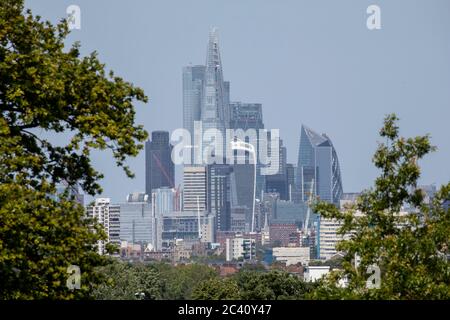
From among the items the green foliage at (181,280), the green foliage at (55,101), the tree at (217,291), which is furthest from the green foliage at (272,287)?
the green foliage at (55,101)

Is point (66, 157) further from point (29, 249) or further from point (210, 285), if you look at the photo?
point (210, 285)

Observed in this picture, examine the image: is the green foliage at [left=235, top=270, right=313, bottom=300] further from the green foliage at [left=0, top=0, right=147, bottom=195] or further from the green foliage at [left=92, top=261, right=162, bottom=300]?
the green foliage at [left=0, top=0, right=147, bottom=195]

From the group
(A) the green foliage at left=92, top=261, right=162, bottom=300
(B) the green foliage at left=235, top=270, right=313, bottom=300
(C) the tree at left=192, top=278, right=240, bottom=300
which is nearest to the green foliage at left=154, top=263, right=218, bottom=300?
(A) the green foliage at left=92, top=261, right=162, bottom=300

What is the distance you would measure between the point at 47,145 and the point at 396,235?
535cm

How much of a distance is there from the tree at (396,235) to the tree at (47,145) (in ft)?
10.8

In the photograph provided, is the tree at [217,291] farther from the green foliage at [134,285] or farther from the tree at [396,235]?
the tree at [396,235]

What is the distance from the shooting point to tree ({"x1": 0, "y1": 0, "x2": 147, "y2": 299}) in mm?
20516

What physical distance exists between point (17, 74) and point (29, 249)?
2.52 m

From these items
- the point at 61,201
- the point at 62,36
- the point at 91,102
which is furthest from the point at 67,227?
the point at 62,36

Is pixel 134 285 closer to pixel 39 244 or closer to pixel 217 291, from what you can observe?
pixel 217 291

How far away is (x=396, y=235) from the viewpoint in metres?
21.3

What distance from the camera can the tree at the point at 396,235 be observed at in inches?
798

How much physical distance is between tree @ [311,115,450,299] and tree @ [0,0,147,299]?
10.8ft
